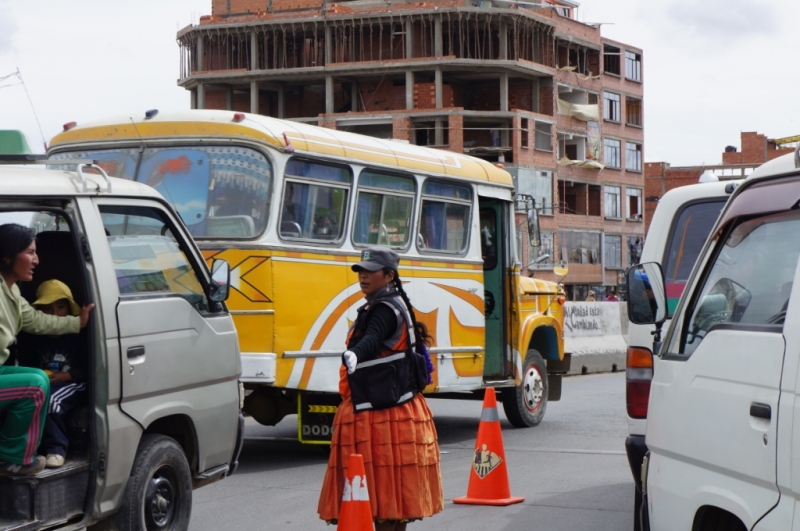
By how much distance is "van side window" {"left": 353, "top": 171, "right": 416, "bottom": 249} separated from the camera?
12273 mm

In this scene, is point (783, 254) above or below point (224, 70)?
below

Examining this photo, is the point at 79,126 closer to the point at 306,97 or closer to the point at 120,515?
the point at 120,515

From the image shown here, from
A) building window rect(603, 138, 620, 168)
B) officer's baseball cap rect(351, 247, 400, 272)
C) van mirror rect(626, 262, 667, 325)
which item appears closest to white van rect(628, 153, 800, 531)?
van mirror rect(626, 262, 667, 325)

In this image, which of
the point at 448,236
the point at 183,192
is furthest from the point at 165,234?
the point at 448,236

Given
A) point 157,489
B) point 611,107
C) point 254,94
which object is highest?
point 611,107

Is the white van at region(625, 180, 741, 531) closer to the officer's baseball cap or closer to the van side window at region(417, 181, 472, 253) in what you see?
the officer's baseball cap

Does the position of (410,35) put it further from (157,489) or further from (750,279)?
(750,279)

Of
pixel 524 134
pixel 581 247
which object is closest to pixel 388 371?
pixel 524 134

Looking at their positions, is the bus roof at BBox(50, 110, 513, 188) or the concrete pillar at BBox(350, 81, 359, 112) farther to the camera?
the concrete pillar at BBox(350, 81, 359, 112)

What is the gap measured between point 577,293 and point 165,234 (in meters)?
74.0

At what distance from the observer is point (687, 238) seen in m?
8.47

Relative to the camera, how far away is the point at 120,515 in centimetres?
667

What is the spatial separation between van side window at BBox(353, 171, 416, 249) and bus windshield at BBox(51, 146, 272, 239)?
4.48 ft

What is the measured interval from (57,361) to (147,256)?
80 cm
